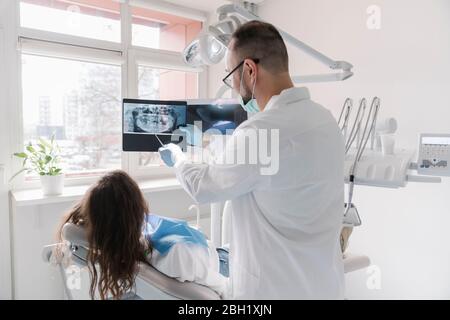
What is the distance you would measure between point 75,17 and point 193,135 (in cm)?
144

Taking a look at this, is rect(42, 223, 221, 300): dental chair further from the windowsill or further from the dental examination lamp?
the windowsill

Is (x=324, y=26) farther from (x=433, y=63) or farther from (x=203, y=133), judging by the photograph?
(x=203, y=133)

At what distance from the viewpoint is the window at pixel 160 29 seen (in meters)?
2.70

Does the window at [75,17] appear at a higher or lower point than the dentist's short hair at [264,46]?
higher

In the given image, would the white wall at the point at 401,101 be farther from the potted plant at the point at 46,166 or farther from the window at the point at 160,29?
the potted plant at the point at 46,166

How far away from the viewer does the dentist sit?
918mm

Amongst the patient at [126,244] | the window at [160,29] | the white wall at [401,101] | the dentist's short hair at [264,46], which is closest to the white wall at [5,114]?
the window at [160,29]

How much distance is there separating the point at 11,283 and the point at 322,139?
2125 mm

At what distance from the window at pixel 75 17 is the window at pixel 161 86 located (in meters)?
0.36

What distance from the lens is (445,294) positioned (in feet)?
6.07

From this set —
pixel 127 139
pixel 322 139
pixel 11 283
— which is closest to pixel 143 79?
pixel 127 139

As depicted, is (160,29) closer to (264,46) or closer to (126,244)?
(264,46)

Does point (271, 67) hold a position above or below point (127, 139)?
above

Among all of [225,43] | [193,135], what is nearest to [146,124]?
[193,135]
